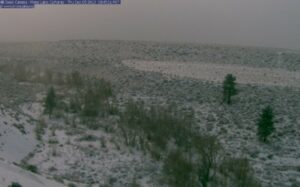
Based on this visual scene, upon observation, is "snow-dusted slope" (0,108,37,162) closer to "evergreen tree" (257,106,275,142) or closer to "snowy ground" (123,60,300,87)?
"evergreen tree" (257,106,275,142)

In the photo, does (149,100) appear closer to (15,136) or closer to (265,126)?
(265,126)

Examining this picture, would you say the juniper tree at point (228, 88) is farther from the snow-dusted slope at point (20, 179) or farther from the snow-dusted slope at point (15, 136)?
the snow-dusted slope at point (20, 179)

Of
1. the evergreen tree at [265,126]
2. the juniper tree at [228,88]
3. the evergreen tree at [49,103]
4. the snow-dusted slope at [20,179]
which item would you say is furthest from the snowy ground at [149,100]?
the evergreen tree at [49,103]

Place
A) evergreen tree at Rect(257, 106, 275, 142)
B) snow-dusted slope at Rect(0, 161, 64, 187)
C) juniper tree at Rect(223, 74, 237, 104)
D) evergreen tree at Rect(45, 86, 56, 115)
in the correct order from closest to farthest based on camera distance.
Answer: snow-dusted slope at Rect(0, 161, 64, 187) < evergreen tree at Rect(257, 106, 275, 142) < evergreen tree at Rect(45, 86, 56, 115) < juniper tree at Rect(223, 74, 237, 104)

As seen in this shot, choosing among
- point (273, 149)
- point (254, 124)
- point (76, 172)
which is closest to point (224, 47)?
point (254, 124)

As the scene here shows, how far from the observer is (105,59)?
184 ft

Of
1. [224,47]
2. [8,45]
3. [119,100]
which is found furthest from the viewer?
[8,45]

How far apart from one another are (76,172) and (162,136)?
6163mm

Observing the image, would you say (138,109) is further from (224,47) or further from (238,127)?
(224,47)

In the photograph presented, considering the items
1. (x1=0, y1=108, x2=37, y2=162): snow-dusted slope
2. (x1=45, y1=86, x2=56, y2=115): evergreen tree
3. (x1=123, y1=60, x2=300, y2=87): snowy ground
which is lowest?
(x1=0, y1=108, x2=37, y2=162): snow-dusted slope

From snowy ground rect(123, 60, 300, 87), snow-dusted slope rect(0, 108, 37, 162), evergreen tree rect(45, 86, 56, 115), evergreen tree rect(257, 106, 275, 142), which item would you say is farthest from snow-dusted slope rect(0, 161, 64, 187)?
snowy ground rect(123, 60, 300, 87)

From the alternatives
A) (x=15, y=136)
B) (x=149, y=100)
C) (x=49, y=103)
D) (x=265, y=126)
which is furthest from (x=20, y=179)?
(x=149, y=100)

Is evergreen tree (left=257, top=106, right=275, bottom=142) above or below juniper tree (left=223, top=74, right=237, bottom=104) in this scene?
below

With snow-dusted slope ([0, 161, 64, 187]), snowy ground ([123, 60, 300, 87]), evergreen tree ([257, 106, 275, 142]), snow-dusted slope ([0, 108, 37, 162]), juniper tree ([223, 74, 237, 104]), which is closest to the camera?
snow-dusted slope ([0, 161, 64, 187])
